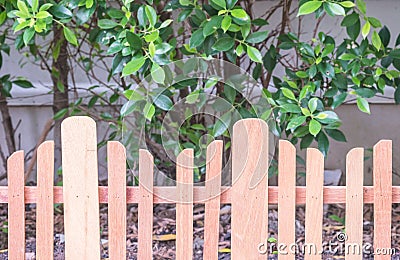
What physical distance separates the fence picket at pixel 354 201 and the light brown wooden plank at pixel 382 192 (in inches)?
2.4

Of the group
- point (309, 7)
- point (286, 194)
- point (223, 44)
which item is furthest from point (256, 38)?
point (286, 194)

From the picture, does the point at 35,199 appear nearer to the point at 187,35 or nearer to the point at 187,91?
the point at 187,91

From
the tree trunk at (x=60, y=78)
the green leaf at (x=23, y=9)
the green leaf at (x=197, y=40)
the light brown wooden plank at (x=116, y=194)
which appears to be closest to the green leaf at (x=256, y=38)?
the green leaf at (x=197, y=40)

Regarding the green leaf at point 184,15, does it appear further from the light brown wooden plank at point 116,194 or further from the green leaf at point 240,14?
the light brown wooden plank at point 116,194

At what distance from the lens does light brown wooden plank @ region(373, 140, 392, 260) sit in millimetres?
2338

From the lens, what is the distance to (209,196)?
2322 millimetres

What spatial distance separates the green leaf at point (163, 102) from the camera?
2.50 metres

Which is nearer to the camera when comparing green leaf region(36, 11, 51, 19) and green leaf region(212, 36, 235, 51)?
green leaf region(36, 11, 51, 19)

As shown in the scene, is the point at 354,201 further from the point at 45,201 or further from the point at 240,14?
the point at 45,201

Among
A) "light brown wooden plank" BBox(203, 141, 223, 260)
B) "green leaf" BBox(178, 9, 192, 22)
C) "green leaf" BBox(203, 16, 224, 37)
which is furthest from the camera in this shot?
"green leaf" BBox(178, 9, 192, 22)

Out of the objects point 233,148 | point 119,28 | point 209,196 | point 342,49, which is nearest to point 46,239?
point 209,196

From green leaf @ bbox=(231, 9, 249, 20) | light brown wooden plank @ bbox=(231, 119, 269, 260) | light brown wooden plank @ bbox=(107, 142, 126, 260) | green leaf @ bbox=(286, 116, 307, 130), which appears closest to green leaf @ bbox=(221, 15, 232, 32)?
green leaf @ bbox=(231, 9, 249, 20)

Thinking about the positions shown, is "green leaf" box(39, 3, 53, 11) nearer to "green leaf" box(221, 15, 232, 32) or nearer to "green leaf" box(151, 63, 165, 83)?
"green leaf" box(151, 63, 165, 83)

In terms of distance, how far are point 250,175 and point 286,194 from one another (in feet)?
0.50
